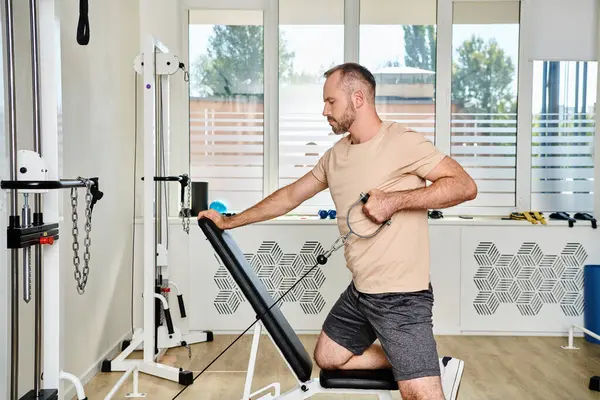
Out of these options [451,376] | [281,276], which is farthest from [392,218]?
[281,276]

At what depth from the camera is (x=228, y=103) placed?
4.57 m

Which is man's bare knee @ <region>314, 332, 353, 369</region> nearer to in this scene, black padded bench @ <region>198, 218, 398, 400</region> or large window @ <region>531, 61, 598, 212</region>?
black padded bench @ <region>198, 218, 398, 400</region>

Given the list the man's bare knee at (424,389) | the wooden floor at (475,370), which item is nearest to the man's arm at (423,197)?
the man's bare knee at (424,389)

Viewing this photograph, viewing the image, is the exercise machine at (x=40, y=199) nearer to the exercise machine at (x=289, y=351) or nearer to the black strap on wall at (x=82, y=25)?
the black strap on wall at (x=82, y=25)

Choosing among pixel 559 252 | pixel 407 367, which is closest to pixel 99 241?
pixel 407 367

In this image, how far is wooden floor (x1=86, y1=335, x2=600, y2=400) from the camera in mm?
3082

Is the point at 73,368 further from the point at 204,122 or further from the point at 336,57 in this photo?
the point at 336,57

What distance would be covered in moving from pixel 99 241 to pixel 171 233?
80cm

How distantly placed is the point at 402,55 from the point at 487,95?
2.05 feet

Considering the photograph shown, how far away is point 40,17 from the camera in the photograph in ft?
6.37

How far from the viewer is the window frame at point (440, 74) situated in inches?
178

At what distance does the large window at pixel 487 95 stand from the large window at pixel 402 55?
0.54ft

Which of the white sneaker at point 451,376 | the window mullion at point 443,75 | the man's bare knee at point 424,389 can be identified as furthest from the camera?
the window mullion at point 443,75

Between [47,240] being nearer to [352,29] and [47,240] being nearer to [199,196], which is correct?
[199,196]
